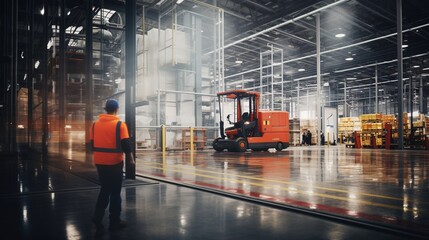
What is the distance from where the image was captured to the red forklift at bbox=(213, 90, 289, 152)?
50.1ft

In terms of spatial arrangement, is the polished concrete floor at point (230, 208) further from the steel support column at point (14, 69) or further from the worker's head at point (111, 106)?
the steel support column at point (14, 69)

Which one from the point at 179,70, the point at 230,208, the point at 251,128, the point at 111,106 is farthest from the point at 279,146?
the point at 111,106

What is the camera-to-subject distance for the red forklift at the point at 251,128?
15.3 m

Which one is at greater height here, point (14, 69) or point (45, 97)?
point (14, 69)

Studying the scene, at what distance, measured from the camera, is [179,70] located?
18.5m

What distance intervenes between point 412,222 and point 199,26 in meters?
17.7

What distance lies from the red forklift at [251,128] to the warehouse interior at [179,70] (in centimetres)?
85

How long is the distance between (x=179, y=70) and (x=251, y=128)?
219 inches

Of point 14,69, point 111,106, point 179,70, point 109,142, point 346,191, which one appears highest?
point 179,70

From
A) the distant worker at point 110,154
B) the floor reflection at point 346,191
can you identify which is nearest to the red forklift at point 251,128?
the floor reflection at point 346,191

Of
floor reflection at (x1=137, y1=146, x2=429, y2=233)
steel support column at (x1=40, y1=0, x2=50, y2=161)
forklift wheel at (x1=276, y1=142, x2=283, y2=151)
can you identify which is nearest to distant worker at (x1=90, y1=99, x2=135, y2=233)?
floor reflection at (x1=137, y1=146, x2=429, y2=233)

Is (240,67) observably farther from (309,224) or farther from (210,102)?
(309,224)

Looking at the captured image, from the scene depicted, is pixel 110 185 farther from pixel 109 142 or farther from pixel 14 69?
pixel 14 69

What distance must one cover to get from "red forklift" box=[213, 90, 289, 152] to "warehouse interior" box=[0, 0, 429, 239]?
33.3 inches
